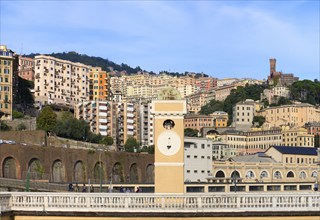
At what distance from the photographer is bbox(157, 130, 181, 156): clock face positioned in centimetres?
2350

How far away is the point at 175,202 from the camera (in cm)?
2139

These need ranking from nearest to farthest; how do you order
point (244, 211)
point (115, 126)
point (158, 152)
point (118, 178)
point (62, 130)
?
point (244, 211)
point (158, 152)
point (118, 178)
point (62, 130)
point (115, 126)

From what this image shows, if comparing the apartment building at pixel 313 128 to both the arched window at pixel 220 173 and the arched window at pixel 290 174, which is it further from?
the arched window at pixel 220 173

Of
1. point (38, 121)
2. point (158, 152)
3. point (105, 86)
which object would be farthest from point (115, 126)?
point (158, 152)

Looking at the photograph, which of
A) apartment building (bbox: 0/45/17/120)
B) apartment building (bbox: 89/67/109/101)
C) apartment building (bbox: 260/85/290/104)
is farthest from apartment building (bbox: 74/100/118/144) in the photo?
apartment building (bbox: 260/85/290/104)

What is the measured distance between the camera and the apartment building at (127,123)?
14238 cm

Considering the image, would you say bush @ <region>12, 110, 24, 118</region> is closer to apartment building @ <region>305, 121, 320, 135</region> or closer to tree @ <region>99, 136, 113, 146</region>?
tree @ <region>99, 136, 113, 146</region>

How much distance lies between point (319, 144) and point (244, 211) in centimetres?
13727

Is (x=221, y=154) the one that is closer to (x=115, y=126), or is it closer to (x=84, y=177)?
(x=115, y=126)

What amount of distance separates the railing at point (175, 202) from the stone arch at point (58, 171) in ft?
216

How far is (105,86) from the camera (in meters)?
158

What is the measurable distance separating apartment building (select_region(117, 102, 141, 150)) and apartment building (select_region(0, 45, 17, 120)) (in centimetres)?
3471

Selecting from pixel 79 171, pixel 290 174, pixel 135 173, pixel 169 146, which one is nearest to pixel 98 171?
pixel 79 171

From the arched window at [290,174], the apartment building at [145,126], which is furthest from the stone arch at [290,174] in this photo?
the apartment building at [145,126]
